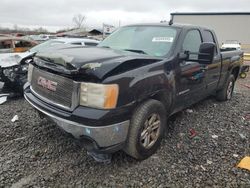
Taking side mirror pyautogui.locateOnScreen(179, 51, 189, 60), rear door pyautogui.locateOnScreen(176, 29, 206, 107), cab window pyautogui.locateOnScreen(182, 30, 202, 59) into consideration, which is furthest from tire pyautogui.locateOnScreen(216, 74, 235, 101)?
side mirror pyautogui.locateOnScreen(179, 51, 189, 60)

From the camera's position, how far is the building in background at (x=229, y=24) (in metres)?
37.2

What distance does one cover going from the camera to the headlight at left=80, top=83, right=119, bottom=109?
8.86ft

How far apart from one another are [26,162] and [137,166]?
1382 mm

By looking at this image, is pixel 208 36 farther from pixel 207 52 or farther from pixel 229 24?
pixel 229 24

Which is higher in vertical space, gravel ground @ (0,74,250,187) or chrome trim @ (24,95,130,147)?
chrome trim @ (24,95,130,147)

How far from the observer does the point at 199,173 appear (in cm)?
322

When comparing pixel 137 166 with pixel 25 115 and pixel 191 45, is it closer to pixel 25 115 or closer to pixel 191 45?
pixel 191 45

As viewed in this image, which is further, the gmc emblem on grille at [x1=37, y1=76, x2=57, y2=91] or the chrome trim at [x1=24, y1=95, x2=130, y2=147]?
the gmc emblem on grille at [x1=37, y1=76, x2=57, y2=91]

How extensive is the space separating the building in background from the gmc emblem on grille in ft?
121

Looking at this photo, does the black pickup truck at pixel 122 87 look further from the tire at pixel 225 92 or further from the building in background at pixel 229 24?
the building in background at pixel 229 24

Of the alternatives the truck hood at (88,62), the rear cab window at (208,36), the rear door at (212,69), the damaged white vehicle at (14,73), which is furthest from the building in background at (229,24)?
the truck hood at (88,62)

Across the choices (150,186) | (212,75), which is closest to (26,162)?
(150,186)

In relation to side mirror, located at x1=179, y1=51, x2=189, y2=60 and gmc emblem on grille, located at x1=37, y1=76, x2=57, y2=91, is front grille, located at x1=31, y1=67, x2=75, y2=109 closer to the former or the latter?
gmc emblem on grille, located at x1=37, y1=76, x2=57, y2=91

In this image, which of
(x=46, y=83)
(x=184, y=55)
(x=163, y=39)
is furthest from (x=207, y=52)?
(x=46, y=83)
